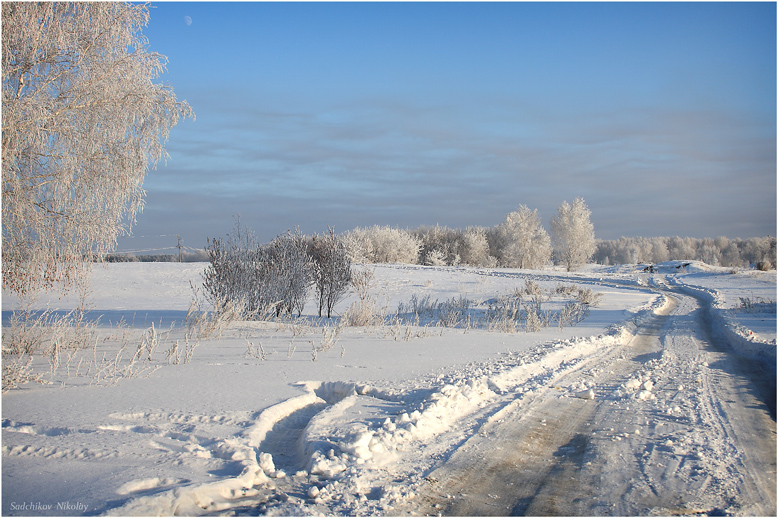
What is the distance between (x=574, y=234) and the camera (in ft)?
195

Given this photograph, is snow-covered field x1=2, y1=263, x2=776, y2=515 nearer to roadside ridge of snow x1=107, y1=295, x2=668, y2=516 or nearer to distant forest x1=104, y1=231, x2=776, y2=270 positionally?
roadside ridge of snow x1=107, y1=295, x2=668, y2=516

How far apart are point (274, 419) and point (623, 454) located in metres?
2.87

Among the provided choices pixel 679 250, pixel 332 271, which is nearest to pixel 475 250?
pixel 332 271

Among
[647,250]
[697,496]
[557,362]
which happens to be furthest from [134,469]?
[647,250]

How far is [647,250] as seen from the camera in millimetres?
121812

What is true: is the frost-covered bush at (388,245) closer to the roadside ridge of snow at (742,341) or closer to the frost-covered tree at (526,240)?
the frost-covered tree at (526,240)

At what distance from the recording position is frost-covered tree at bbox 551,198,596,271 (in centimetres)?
5950

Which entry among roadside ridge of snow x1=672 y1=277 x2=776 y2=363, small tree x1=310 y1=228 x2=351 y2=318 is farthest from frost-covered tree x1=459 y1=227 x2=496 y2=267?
small tree x1=310 y1=228 x2=351 y2=318

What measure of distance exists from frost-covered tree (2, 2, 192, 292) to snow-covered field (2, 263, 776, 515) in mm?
1723

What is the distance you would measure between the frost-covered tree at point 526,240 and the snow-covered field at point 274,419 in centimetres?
5262

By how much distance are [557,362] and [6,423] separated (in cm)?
671

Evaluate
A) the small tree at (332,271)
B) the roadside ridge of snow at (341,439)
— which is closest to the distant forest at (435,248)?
the small tree at (332,271)

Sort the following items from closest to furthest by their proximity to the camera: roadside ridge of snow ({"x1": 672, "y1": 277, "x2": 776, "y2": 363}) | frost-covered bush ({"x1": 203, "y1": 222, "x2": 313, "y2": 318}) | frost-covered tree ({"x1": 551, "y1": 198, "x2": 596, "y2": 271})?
roadside ridge of snow ({"x1": 672, "y1": 277, "x2": 776, "y2": 363}) < frost-covered bush ({"x1": 203, "y1": 222, "x2": 313, "y2": 318}) < frost-covered tree ({"x1": 551, "y1": 198, "x2": 596, "y2": 271})

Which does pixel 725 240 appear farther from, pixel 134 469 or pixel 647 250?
pixel 134 469
